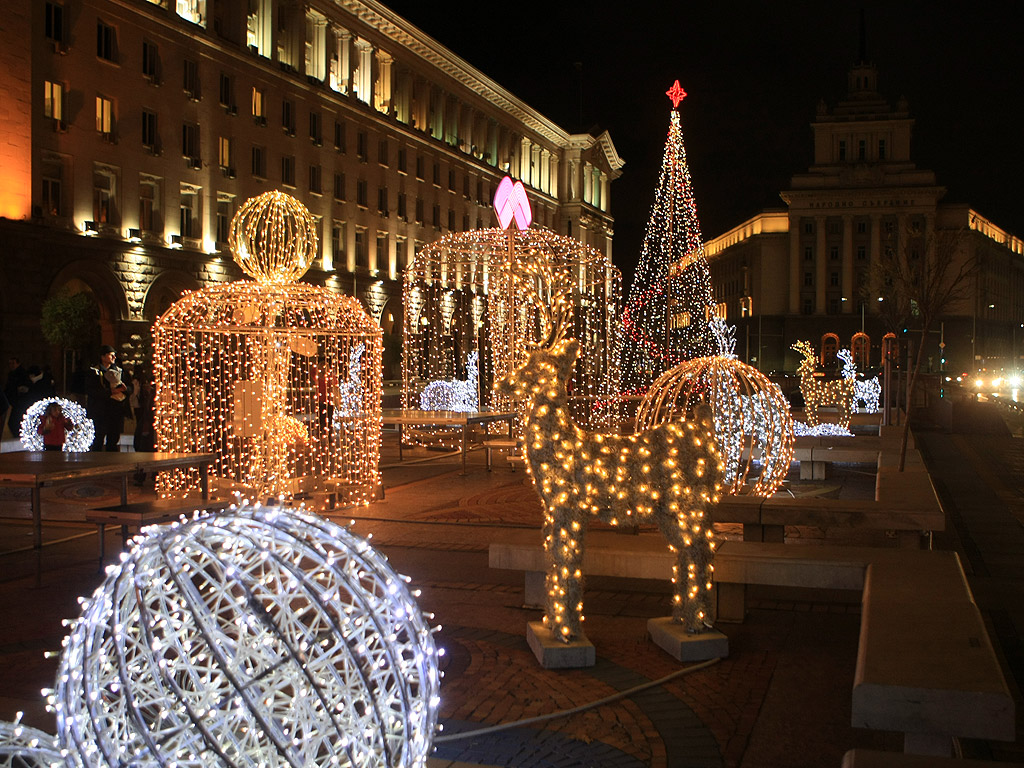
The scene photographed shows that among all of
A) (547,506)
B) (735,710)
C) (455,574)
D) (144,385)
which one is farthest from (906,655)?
(144,385)

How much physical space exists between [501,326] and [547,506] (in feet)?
50.3

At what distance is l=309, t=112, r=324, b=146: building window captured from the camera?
47594 millimetres

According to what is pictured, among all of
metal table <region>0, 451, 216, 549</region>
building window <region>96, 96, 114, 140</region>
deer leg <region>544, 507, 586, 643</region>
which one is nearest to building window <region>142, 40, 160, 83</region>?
building window <region>96, 96, 114, 140</region>

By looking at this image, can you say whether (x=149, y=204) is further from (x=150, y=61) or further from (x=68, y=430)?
(x=68, y=430)

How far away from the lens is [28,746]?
328 centimetres

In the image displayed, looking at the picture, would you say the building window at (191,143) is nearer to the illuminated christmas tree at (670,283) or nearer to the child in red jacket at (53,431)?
the illuminated christmas tree at (670,283)

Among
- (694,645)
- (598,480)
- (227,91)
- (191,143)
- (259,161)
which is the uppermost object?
(227,91)

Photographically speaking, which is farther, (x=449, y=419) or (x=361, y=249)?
(x=361, y=249)

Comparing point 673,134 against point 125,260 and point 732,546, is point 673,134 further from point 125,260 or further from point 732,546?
point 732,546

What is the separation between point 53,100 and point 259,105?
12518mm

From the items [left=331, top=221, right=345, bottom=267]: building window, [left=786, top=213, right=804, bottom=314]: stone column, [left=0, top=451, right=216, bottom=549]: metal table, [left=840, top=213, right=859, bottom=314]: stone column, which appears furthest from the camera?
[left=786, top=213, right=804, bottom=314]: stone column

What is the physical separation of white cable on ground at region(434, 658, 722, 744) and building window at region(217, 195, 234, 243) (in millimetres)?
36799

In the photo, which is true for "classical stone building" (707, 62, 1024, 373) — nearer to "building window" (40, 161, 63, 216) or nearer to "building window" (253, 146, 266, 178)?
"building window" (253, 146, 266, 178)

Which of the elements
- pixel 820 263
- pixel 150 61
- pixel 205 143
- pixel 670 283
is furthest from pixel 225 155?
pixel 820 263
